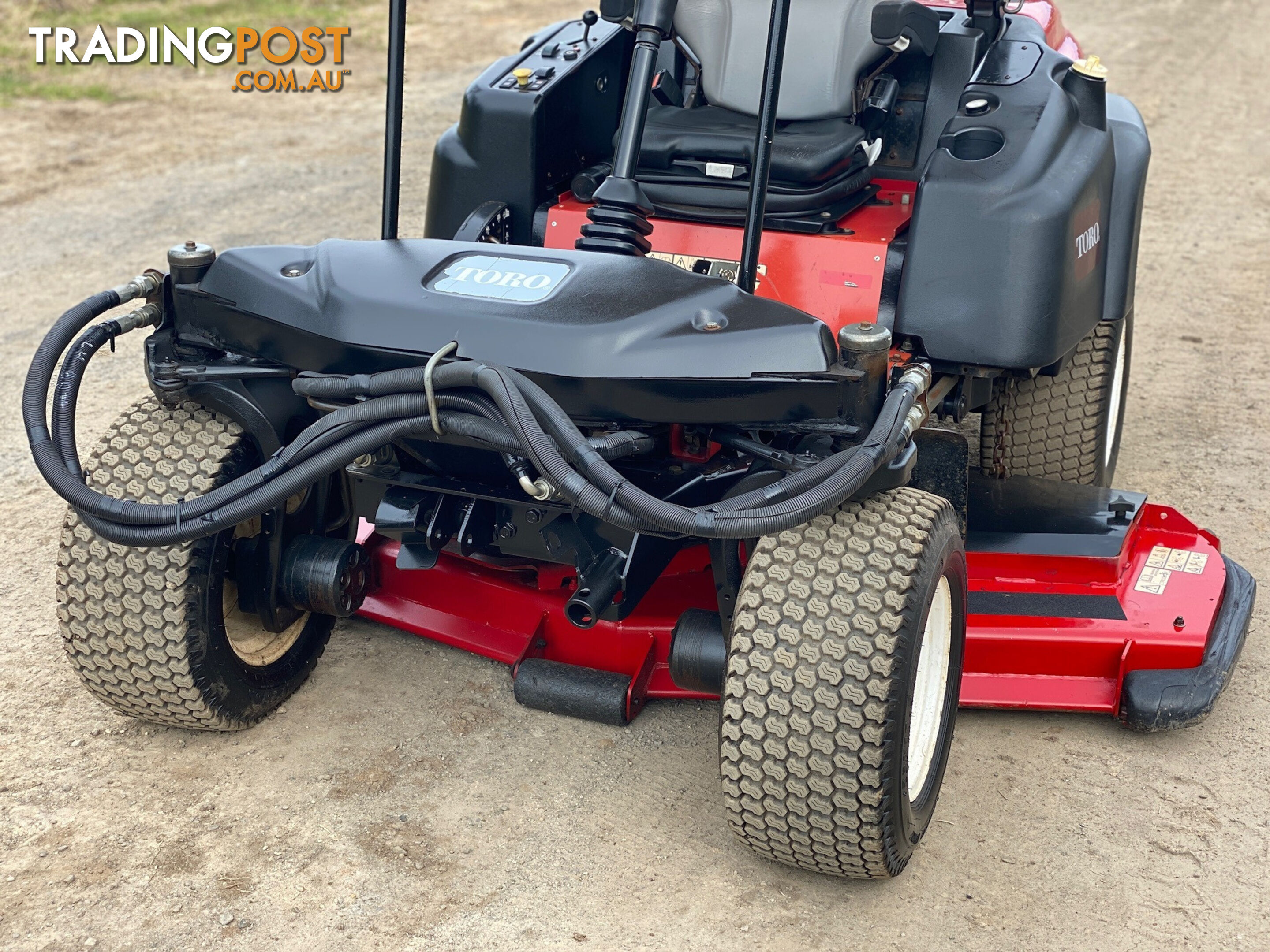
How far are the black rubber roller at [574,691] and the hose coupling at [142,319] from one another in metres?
1.09

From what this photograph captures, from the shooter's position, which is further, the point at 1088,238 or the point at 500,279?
the point at 1088,238

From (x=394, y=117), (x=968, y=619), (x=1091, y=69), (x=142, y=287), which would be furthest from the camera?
(x=1091, y=69)

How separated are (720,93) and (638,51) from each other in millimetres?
592

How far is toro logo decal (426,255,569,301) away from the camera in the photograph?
2547mm

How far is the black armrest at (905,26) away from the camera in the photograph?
10.8 feet

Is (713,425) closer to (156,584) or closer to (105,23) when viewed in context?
(156,584)

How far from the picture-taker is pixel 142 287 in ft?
8.81

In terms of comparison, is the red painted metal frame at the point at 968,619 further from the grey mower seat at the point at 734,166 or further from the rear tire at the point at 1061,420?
the rear tire at the point at 1061,420

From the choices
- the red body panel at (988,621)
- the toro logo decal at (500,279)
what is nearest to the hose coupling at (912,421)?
the toro logo decal at (500,279)

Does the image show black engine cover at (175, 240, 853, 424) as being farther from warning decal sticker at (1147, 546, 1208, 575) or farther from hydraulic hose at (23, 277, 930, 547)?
warning decal sticker at (1147, 546, 1208, 575)

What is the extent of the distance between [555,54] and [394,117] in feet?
2.81

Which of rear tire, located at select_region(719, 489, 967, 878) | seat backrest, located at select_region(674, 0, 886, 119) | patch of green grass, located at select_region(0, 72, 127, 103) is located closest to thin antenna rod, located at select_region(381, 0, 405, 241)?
seat backrest, located at select_region(674, 0, 886, 119)

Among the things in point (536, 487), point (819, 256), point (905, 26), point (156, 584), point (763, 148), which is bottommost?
point (156, 584)

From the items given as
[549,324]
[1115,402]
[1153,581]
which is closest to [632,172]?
[549,324]
